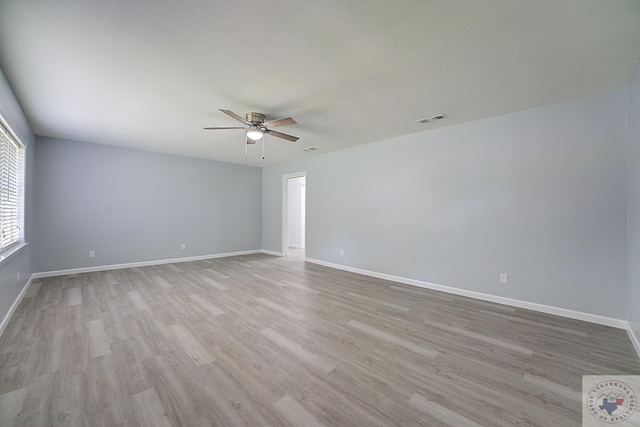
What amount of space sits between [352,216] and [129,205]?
15.7 feet

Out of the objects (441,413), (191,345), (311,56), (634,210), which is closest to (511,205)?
(634,210)

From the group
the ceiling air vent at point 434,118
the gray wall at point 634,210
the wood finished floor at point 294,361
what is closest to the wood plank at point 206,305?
the wood finished floor at point 294,361

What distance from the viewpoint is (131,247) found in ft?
17.8

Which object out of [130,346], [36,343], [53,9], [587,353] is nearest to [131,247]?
[36,343]

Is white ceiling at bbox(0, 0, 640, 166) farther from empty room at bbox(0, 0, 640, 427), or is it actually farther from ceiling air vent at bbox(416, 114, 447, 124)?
ceiling air vent at bbox(416, 114, 447, 124)

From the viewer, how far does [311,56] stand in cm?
214

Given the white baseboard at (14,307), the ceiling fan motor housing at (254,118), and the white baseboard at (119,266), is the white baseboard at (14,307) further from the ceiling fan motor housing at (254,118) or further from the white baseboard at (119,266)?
the ceiling fan motor housing at (254,118)

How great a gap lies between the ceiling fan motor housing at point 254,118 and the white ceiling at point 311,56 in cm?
9

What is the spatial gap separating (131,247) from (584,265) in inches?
298

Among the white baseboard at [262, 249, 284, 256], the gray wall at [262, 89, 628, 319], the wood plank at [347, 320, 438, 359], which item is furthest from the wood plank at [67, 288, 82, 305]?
the gray wall at [262, 89, 628, 319]

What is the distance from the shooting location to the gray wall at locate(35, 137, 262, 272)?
4621 millimetres

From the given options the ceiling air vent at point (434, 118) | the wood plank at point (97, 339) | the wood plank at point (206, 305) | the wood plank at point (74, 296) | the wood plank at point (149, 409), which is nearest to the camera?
the wood plank at point (149, 409)

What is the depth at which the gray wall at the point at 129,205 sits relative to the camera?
182 inches

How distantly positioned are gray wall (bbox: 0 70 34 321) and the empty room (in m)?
0.06
